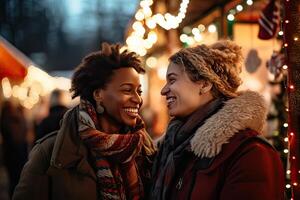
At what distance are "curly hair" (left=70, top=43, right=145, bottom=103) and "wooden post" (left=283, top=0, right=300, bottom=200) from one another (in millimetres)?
983

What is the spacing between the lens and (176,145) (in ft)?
9.62

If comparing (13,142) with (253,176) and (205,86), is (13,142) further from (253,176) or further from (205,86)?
(253,176)

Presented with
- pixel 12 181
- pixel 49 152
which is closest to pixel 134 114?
pixel 49 152

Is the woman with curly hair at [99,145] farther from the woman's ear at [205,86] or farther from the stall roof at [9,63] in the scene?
the stall roof at [9,63]

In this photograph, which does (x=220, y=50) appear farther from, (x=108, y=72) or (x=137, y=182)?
(x=137, y=182)

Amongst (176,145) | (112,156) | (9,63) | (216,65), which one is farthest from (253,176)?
(9,63)

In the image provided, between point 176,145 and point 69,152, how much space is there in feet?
2.08

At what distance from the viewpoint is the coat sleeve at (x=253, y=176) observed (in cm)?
253

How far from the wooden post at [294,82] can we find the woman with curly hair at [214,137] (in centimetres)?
23

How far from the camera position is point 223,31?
7402 mm

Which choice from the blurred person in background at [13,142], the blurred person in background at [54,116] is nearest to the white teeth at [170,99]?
the blurred person in background at [54,116]

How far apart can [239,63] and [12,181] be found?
605 centimetres

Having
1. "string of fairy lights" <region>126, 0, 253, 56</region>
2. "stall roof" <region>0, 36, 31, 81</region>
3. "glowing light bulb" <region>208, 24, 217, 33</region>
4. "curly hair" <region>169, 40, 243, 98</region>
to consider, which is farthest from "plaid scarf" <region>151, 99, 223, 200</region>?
"stall roof" <region>0, 36, 31, 81</region>

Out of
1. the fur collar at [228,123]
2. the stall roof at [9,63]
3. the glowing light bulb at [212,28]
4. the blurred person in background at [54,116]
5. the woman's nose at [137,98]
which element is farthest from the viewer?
the stall roof at [9,63]
